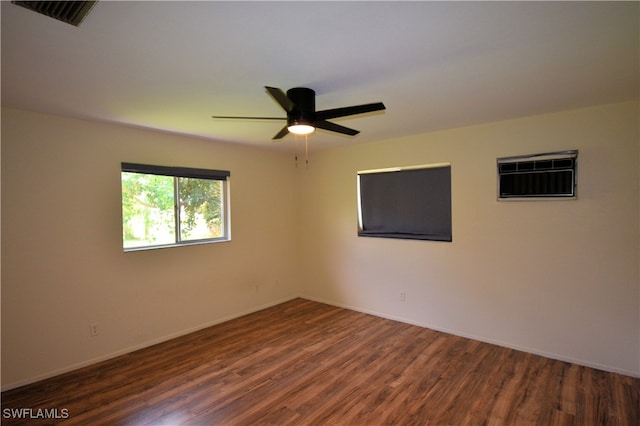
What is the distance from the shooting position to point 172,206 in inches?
154

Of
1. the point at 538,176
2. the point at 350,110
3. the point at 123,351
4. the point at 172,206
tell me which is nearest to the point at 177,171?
the point at 172,206

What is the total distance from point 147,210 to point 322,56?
2.85 meters

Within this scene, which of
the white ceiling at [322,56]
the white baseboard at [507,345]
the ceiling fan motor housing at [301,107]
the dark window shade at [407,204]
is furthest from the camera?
the dark window shade at [407,204]

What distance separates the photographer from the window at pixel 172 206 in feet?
11.7

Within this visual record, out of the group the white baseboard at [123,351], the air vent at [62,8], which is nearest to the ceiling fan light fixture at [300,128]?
the air vent at [62,8]

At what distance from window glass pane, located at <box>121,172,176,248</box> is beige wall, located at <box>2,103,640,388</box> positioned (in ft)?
0.52

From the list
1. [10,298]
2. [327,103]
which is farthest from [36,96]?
[327,103]

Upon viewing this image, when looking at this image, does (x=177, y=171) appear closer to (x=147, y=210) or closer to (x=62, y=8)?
(x=147, y=210)

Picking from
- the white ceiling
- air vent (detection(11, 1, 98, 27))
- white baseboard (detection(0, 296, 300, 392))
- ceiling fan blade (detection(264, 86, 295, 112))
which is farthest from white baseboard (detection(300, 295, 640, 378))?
air vent (detection(11, 1, 98, 27))

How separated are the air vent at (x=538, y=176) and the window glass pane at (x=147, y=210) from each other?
12.5ft

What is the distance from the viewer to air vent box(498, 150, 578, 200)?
10.1 feet

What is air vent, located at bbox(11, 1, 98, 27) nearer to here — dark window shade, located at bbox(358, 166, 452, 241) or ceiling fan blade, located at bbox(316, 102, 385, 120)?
ceiling fan blade, located at bbox(316, 102, 385, 120)

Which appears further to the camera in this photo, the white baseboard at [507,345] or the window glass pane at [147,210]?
the window glass pane at [147,210]

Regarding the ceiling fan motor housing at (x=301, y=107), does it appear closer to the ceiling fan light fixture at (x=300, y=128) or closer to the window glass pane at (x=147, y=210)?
the ceiling fan light fixture at (x=300, y=128)
